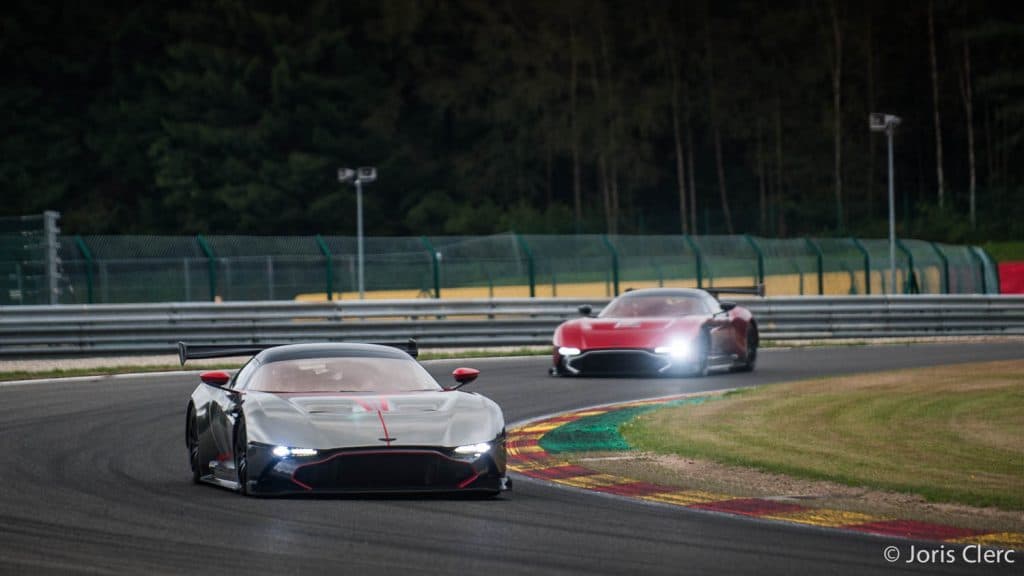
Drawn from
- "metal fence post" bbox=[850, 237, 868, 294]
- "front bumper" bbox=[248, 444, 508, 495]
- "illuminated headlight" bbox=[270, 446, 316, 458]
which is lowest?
"front bumper" bbox=[248, 444, 508, 495]

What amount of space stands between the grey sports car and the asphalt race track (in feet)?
0.50

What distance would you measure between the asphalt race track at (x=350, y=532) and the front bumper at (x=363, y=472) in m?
0.12

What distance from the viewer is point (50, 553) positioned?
7.92 metres

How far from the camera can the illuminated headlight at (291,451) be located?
9.59m

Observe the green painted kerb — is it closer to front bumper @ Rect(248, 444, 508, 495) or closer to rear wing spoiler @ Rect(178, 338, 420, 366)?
rear wing spoiler @ Rect(178, 338, 420, 366)

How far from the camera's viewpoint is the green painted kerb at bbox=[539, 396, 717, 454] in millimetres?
13422

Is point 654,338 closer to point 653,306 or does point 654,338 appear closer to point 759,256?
point 653,306

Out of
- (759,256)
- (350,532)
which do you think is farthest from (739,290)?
(350,532)

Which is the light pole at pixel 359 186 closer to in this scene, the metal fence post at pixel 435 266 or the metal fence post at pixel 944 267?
the metal fence post at pixel 435 266

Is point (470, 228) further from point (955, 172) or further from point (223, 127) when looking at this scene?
point (955, 172)

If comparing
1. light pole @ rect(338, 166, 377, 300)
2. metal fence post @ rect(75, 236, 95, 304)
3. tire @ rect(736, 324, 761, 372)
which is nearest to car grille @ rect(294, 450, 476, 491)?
tire @ rect(736, 324, 761, 372)

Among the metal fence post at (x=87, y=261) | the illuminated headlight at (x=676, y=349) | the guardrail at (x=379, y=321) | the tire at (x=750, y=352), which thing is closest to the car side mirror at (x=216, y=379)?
the illuminated headlight at (x=676, y=349)

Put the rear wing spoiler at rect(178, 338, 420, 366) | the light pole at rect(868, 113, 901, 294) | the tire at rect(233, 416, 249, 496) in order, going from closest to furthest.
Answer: the tire at rect(233, 416, 249, 496)
the rear wing spoiler at rect(178, 338, 420, 366)
the light pole at rect(868, 113, 901, 294)

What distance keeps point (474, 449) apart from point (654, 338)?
1114 cm
